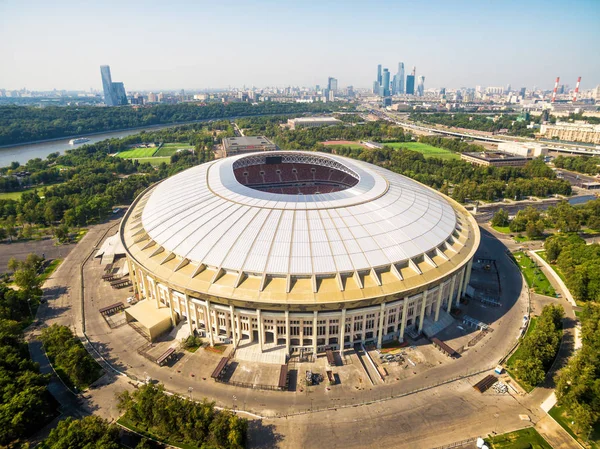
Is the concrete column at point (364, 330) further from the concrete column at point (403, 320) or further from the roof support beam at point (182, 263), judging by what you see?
the roof support beam at point (182, 263)

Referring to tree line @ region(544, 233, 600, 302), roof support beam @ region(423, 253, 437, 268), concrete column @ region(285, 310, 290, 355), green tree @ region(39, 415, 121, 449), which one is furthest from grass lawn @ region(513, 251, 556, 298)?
green tree @ region(39, 415, 121, 449)

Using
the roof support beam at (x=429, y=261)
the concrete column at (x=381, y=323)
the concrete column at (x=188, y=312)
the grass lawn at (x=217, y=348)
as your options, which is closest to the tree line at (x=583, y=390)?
the roof support beam at (x=429, y=261)

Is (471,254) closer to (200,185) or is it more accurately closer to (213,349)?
(213,349)

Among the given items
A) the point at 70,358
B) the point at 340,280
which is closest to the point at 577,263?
the point at 340,280

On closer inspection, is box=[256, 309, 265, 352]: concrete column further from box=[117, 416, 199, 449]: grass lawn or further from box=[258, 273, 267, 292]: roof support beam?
box=[117, 416, 199, 449]: grass lawn

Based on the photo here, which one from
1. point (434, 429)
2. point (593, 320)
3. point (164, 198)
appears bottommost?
point (434, 429)

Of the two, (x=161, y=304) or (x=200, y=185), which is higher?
(x=200, y=185)

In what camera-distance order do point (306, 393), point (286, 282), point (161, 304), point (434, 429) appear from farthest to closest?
point (161, 304) → point (286, 282) → point (306, 393) → point (434, 429)

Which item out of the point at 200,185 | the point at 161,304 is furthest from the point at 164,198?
the point at 161,304
